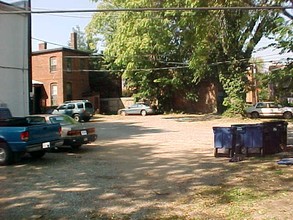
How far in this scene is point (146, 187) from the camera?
26.8 ft

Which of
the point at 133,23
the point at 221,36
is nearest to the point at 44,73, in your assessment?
the point at 133,23

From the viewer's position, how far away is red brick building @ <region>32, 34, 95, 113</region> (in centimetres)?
4359

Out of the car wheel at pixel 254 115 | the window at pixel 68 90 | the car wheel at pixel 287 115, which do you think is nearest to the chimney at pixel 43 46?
the window at pixel 68 90

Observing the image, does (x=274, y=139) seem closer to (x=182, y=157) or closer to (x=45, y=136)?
(x=182, y=157)

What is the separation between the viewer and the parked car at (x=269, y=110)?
31.9 m

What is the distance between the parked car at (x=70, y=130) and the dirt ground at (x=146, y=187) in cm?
76

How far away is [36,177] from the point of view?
31.0ft

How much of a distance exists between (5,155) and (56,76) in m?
33.6

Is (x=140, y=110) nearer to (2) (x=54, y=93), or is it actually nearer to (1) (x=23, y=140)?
(2) (x=54, y=93)

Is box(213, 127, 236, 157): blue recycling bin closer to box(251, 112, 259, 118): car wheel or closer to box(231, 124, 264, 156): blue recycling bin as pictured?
box(231, 124, 264, 156): blue recycling bin

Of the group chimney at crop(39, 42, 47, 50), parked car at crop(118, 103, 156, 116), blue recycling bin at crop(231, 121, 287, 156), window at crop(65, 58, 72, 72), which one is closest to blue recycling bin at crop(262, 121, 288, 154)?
blue recycling bin at crop(231, 121, 287, 156)

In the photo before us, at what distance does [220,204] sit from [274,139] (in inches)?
247

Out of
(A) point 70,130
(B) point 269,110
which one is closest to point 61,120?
(A) point 70,130

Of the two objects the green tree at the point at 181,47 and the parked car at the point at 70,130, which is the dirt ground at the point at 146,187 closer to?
the parked car at the point at 70,130
